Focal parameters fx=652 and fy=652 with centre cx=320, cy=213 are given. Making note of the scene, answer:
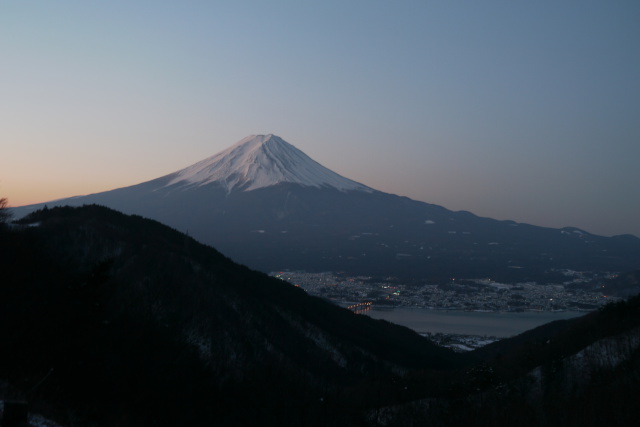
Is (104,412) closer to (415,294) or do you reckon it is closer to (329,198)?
(415,294)

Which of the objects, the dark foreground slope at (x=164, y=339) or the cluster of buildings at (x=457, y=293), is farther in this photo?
the cluster of buildings at (x=457, y=293)

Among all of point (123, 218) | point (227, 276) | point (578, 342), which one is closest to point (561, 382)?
point (578, 342)

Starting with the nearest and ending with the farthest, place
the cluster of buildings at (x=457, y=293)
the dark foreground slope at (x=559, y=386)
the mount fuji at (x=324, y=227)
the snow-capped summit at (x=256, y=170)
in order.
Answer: the dark foreground slope at (x=559, y=386), the cluster of buildings at (x=457, y=293), the mount fuji at (x=324, y=227), the snow-capped summit at (x=256, y=170)

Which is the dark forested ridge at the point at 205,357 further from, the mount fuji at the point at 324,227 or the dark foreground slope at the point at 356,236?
the mount fuji at the point at 324,227

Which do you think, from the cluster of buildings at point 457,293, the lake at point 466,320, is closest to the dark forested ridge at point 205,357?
the lake at point 466,320

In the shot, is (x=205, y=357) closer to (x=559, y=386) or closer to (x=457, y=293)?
(x=559, y=386)

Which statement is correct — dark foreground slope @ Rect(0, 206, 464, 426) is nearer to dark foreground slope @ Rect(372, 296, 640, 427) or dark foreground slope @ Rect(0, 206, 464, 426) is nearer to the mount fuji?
dark foreground slope @ Rect(372, 296, 640, 427)
